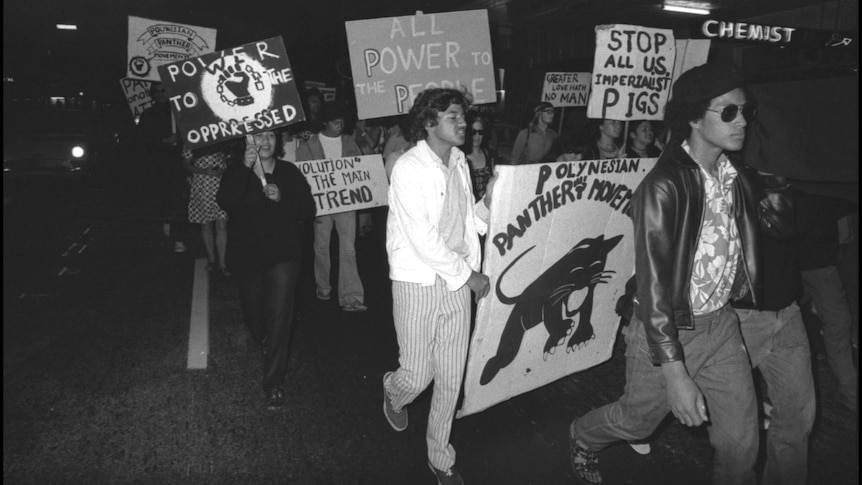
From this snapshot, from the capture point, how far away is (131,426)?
157 inches

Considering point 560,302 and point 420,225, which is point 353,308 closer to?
point 560,302

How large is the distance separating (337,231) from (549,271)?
10.6 ft

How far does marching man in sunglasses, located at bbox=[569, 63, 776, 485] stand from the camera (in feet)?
8.36

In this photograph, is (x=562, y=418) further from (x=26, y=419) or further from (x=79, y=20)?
(x=79, y=20)

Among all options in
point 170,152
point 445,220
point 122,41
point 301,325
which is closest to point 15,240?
point 170,152

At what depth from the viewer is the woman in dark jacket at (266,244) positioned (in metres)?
4.23

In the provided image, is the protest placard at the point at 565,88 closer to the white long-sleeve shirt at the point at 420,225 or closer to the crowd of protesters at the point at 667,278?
the crowd of protesters at the point at 667,278

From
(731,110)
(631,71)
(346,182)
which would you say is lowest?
(346,182)

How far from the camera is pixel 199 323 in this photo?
604cm

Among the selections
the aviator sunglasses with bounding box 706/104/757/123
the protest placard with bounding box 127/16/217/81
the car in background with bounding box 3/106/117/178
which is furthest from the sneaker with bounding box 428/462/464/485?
the car in background with bounding box 3/106/117/178

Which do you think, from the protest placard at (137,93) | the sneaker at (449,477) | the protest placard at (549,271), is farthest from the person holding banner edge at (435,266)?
the protest placard at (137,93)

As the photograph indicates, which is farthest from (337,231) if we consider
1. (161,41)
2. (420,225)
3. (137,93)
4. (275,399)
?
(137,93)

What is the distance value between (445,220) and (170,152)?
690cm

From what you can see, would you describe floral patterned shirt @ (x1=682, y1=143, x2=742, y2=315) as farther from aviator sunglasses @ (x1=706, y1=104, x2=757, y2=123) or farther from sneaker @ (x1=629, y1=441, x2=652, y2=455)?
sneaker @ (x1=629, y1=441, x2=652, y2=455)
